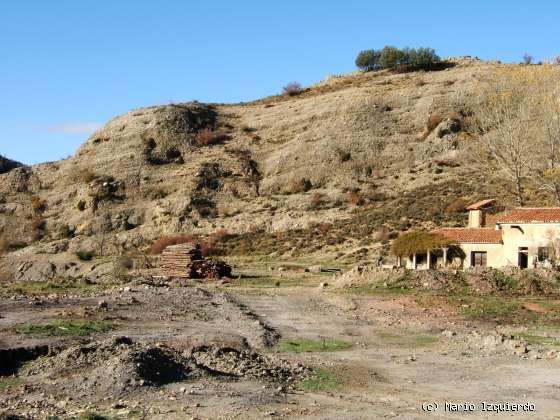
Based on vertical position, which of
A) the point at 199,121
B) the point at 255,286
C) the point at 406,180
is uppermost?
the point at 199,121

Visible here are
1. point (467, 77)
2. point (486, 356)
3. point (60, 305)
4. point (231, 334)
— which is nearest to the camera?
point (486, 356)

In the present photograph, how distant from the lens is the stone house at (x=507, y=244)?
3691cm

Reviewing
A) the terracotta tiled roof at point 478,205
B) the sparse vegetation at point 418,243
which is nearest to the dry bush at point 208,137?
the terracotta tiled roof at point 478,205

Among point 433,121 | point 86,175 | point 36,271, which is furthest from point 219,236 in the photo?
point 433,121

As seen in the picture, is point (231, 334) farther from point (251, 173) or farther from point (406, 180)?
point (251, 173)

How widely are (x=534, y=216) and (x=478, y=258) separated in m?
3.72

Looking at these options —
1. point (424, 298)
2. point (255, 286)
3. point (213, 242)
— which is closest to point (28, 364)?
point (424, 298)

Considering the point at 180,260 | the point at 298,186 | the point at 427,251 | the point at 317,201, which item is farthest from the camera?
the point at 298,186

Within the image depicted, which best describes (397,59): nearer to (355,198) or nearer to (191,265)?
(355,198)

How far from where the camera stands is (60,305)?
2328cm

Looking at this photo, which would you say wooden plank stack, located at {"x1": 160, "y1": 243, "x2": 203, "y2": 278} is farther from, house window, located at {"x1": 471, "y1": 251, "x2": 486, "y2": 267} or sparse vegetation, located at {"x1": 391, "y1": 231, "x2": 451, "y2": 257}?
house window, located at {"x1": 471, "y1": 251, "x2": 486, "y2": 267}

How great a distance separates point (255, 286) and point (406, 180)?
34.9 metres

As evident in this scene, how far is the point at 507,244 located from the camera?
38500 mm

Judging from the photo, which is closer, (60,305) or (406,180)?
(60,305)
